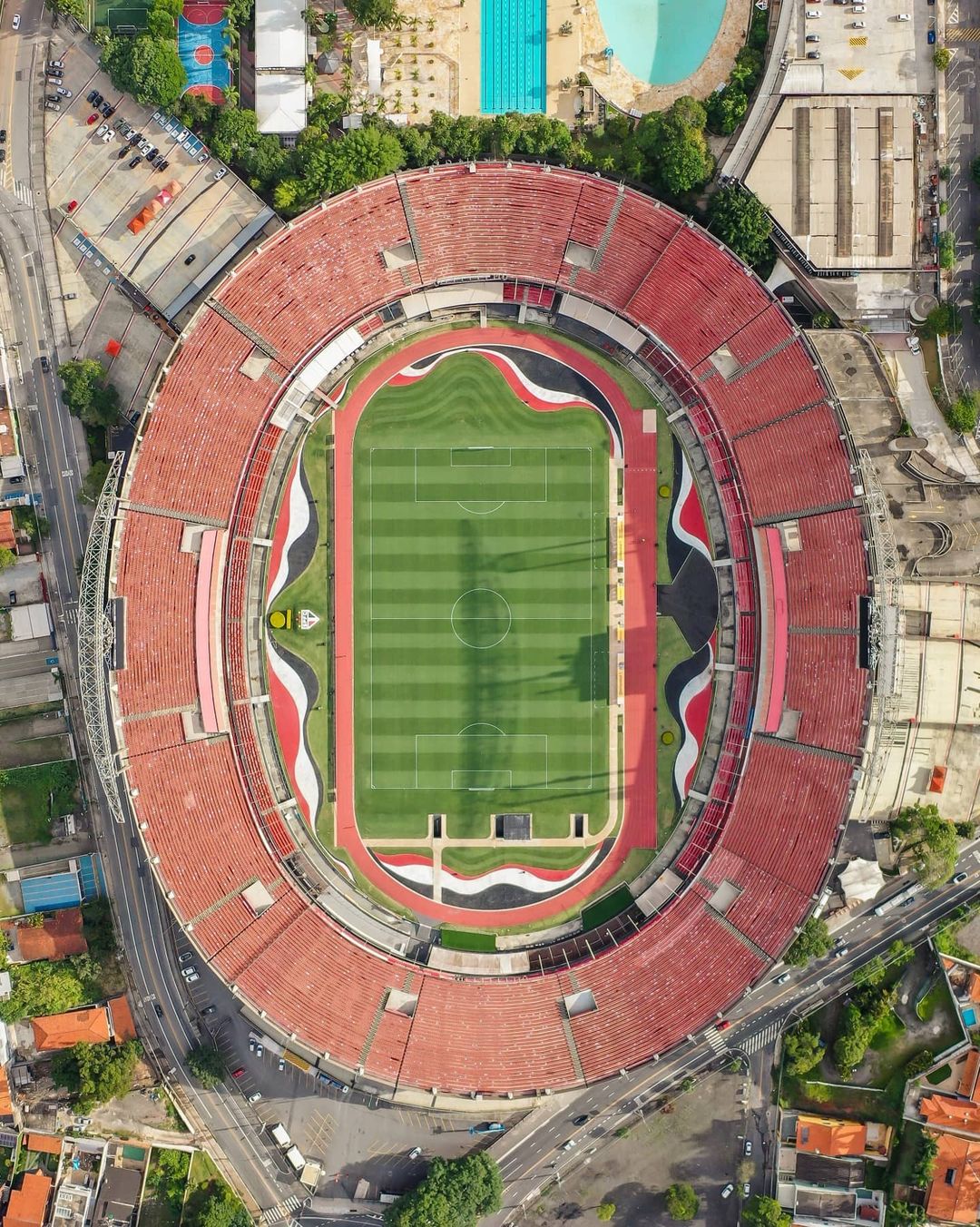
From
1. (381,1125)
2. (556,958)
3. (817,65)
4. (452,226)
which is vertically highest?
(817,65)

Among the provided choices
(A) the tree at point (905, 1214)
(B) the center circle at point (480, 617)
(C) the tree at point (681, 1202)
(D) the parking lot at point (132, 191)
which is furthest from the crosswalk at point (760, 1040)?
(D) the parking lot at point (132, 191)

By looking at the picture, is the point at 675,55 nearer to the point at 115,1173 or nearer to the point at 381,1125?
the point at 381,1125

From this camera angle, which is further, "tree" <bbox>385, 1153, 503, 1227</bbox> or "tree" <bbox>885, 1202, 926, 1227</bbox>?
"tree" <bbox>885, 1202, 926, 1227</bbox>

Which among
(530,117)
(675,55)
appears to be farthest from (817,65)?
(530,117)

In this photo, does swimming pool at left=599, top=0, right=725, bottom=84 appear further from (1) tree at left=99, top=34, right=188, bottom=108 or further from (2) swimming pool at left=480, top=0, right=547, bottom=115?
(1) tree at left=99, top=34, right=188, bottom=108

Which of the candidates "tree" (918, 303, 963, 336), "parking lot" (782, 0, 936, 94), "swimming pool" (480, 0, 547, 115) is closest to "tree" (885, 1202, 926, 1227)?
"tree" (918, 303, 963, 336)

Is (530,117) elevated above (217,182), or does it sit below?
above

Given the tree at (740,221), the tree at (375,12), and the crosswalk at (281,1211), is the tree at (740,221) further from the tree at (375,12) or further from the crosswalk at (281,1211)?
the crosswalk at (281,1211)
